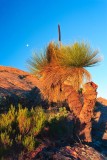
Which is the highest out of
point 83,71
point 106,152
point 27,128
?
point 83,71

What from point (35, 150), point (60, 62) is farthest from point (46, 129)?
point (60, 62)

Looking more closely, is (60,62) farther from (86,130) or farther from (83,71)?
(86,130)

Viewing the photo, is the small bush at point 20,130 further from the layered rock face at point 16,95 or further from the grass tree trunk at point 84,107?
the layered rock face at point 16,95

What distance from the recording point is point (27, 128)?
408 inches

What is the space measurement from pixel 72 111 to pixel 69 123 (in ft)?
4.05

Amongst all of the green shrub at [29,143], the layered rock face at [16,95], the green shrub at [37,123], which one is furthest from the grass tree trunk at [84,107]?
the green shrub at [29,143]

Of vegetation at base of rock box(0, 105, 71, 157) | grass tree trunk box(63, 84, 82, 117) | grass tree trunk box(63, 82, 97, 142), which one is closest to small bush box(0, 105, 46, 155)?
vegetation at base of rock box(0, 105, 71, 157)

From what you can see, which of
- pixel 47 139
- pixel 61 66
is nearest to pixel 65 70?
pixel 61 66

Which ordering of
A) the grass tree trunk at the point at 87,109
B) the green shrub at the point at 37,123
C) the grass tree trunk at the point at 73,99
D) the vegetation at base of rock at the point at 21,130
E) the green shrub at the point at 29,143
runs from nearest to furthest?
the vegetation at base of rock at the point at 21,130, the green shrub at the point at 29,143, the green shrub at the point at 37,123, the grass tree trunk at the point at 87,109, the grass tree trunk at the point at 73,99

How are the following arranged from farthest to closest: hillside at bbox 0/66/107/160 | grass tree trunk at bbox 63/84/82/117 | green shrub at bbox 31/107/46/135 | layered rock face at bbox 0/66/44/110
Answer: layered rock face at bbox 0/66/44/110 < grass tree trunk at bbox 63/84/82/117 < green shrub at bbox 31/107/46/135 < hillside at bbox 0/66/107/160

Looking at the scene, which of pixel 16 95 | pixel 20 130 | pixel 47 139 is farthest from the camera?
pixel 16 95

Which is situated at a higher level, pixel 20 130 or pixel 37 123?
pixel 37 123

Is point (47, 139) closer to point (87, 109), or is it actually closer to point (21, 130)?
point (21, 130)

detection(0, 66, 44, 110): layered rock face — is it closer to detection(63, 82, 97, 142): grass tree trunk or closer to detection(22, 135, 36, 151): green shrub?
detection(63, 82, 97, 142): grass tree trunk
